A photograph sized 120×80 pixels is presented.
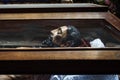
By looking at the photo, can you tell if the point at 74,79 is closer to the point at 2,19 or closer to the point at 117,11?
the point at 2,19

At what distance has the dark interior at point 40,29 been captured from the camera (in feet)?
3.06

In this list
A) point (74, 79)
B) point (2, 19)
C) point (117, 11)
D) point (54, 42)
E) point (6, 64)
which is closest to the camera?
point (6, 64)

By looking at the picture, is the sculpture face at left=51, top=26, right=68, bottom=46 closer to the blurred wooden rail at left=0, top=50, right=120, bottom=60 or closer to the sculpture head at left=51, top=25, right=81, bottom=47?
the sculpture head at left=51, top=25, right=81, bottom=47

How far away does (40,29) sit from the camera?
104 cm

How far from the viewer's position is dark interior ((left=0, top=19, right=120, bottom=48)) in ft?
3.06

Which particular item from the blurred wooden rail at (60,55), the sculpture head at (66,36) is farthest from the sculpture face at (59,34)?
the blurred wooden rail at (60,55)

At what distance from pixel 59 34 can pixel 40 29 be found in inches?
6.3

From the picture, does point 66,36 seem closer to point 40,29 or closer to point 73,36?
point 73,36

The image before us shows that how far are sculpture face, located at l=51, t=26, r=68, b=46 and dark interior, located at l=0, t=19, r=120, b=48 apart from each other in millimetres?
41

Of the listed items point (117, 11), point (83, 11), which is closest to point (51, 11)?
point (83, 11)

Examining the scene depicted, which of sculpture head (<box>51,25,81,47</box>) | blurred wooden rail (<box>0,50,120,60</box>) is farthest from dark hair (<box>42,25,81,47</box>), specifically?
blurred wooden rail (<box>0,50,120,60</box>)

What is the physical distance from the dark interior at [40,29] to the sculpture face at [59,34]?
4 centimetres

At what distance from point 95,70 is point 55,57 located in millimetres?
109

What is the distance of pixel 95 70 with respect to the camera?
684 millimetres
